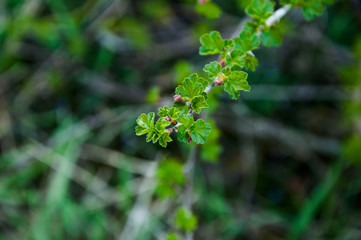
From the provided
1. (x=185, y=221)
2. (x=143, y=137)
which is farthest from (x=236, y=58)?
(x=143, y=137)

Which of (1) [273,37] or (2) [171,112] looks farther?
(1) [273,37]

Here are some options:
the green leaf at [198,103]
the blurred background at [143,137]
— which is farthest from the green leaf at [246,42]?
the blurred background at [143,137]

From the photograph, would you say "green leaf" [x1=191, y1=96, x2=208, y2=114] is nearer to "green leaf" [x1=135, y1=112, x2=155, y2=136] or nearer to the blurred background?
"green leaf" [x1=135, y1=112, x2=155, y2=136]

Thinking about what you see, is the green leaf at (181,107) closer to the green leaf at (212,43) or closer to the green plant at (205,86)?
the green plant at (205,86)

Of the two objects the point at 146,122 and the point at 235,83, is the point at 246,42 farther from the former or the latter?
the point at 146,122

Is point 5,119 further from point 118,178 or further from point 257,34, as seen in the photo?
point 257,34

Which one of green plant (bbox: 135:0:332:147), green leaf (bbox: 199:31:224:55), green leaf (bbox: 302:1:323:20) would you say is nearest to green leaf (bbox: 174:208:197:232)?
green plant (bbox: 135:0:332:147)
